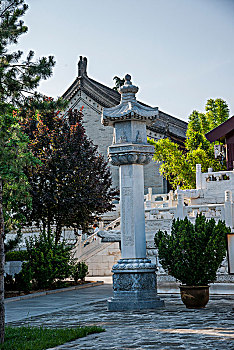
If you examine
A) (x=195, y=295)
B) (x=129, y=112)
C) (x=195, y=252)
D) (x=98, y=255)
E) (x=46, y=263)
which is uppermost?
(x=129, y=112)

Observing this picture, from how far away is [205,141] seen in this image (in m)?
28.1

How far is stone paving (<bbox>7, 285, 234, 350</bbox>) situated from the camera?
657 centimetres

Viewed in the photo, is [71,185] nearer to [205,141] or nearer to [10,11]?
[10,11]

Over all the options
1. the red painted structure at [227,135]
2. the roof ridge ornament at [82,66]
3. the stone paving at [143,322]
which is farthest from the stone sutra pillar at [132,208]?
the roof ridge ornament at [82,66]

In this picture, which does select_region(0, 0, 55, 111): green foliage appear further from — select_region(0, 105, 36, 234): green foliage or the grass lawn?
the grass lawn

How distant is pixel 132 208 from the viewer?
10.9 meters

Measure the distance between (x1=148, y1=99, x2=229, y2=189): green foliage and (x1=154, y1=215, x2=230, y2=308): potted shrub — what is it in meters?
15.5

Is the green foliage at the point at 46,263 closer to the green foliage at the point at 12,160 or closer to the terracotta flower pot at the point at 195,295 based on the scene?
the green foliage at the point at 12,160

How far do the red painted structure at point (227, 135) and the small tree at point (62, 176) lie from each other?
848cm

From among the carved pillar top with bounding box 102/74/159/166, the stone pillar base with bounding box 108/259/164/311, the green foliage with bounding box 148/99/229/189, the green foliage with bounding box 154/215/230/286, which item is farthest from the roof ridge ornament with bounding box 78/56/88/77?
the green foliage with bounding box 154/215/230/286

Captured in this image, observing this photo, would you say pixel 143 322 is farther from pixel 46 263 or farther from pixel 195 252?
pixel 46 263

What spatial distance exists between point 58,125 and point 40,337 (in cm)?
1250

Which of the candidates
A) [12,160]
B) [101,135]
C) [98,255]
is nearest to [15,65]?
[12,160]

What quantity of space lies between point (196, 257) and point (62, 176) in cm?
893
